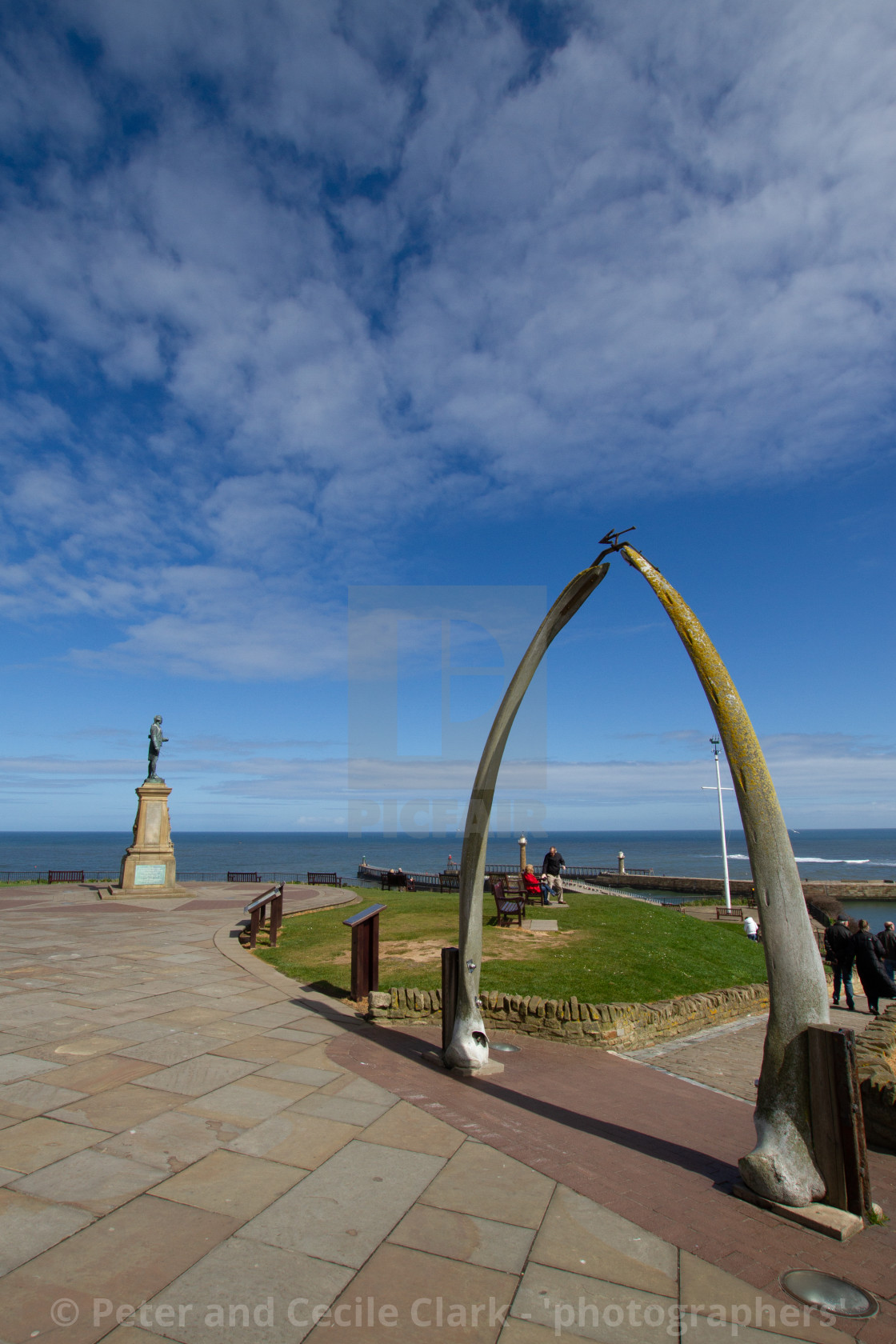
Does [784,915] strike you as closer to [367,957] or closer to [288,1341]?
[288,1341]

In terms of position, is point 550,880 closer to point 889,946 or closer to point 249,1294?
point 889,946

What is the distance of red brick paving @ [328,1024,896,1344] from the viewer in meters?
3.75

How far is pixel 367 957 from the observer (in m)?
9.07

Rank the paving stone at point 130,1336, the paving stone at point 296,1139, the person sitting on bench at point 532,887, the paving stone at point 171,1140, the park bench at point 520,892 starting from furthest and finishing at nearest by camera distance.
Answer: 1. the person sitting on bench at point 532,887
2. the park bench at point 520,892
3. the paving stone at point 296,1139
4. the paving stone at point 171,1140
5. the paving stone at point 130,1336

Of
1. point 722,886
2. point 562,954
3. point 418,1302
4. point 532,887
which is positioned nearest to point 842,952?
point 562,954

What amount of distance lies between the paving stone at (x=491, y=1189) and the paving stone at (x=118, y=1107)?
2346 mm

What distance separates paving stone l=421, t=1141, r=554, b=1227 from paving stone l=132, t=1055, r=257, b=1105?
92.0 inches

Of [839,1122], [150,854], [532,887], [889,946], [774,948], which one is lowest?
[889,946]

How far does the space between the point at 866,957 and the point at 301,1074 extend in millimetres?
9156

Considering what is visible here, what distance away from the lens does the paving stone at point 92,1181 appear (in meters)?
3.93

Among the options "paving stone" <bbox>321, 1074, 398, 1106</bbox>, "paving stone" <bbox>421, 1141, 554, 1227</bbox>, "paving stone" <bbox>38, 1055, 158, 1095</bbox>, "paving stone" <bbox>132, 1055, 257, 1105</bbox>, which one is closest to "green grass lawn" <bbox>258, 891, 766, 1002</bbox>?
"paving stone" <bbox>132, 1055, 257, 1105</bbox>

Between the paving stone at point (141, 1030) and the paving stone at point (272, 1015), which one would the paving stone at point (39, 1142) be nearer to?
the paving stone at point (141, 1030)

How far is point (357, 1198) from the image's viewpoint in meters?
4.06

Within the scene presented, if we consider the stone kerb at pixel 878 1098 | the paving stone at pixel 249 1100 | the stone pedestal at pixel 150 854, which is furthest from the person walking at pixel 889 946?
the stone pedestal at pixel 150 854
